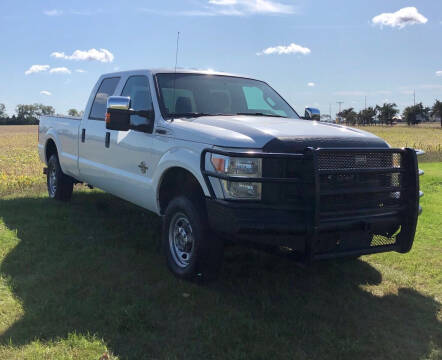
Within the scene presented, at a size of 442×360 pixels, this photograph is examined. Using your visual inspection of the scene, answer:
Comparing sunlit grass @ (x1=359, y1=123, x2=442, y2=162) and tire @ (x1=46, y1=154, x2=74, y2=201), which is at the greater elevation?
sunlit grass @ (x1=359, y1=123, x2=442, y2=162)

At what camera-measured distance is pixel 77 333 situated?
3418mm

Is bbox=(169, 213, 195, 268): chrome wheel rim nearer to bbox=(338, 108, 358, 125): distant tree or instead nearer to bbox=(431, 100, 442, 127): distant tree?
bbox=(431, 100, 442, 127): distant tree

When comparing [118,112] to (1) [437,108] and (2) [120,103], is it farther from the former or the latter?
(1) [437,108]

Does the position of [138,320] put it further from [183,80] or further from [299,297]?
[183,80]

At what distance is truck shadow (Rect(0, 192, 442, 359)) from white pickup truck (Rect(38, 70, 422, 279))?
447 mm

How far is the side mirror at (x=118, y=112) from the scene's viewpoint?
4.60 metres

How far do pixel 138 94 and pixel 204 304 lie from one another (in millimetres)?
2657

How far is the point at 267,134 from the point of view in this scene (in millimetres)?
3797

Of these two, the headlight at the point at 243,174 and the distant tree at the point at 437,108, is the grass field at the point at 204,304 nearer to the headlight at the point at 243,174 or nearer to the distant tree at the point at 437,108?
the headlight at the point at 243,174

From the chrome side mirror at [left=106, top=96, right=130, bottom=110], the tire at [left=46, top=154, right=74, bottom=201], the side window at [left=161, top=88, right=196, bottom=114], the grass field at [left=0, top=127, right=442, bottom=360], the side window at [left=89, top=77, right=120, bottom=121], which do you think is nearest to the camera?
the grass field at [left=0, top=127, right=442, bottom=360]

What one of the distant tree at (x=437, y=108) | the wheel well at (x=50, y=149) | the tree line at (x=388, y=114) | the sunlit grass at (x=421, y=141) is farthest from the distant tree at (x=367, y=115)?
the wheel well at (x=50, y=149)

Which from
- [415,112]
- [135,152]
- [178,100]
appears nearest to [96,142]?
[135,152]

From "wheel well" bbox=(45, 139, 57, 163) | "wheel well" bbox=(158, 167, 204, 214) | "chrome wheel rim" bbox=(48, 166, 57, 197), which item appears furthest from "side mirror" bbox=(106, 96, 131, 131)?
"wheel well" bbox=(45, 139, 57, 163)

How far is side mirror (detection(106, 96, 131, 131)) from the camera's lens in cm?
460
